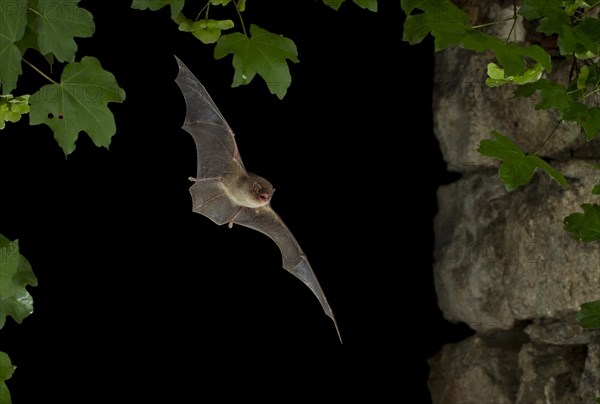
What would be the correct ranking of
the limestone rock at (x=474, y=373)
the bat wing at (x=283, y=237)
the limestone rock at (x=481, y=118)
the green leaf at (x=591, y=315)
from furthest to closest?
the limestone rock at (x=474, y=373), the limestone rock at (x=481, y=118), the bat wing at (x=283, y=237), the green leaf at (x=591, y=315)

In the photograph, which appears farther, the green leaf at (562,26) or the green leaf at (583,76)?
the green leaf at (583,76)

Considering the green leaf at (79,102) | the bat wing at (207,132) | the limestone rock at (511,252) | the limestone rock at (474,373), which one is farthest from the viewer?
the limestone rock at (474,373)

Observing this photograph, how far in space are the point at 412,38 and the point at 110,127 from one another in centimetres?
87

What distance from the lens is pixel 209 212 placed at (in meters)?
3.24

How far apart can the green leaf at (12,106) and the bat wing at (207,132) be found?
1.94ft

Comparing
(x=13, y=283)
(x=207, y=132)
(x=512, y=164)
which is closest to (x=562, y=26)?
(x=512, y=164)

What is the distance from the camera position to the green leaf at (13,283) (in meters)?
2.21

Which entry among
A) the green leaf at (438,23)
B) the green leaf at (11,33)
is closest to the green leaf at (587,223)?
the green leaf at (438,23)

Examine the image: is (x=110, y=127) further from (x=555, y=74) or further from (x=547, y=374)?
(x=547, y=374)

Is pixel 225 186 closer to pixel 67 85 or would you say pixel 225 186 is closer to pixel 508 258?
pixel 67 85

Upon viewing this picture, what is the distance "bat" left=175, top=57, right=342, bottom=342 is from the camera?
9.91 ft

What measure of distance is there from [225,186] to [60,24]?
1052 mm

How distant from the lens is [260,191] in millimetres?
3018

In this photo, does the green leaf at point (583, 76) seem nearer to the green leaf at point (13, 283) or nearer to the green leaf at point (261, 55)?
the green leaf at point (261, 55)
